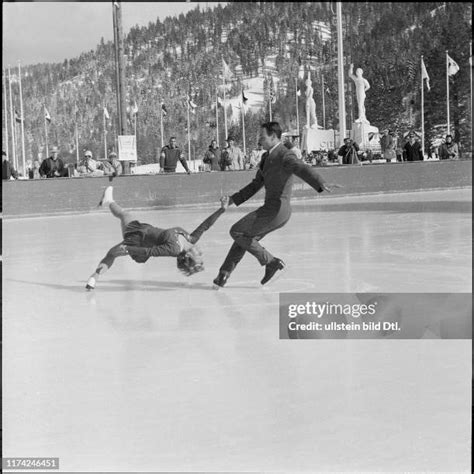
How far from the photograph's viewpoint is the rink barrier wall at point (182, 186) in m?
18.2

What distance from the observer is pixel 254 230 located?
7355 mm

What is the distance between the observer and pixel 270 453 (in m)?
3.12

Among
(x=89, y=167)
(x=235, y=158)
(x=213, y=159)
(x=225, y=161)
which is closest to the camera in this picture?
(x=89, y=167)

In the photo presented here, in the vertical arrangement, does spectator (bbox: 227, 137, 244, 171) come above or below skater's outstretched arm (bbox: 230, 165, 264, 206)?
above

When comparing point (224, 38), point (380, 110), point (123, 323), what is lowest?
point (123, 323)

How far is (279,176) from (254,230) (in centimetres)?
53

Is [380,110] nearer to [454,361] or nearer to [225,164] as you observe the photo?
[225,164]

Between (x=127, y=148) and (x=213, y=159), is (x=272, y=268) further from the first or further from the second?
(x=213, y=159)

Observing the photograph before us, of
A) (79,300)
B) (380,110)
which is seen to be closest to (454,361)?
(79,300)

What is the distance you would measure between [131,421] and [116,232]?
388 inches

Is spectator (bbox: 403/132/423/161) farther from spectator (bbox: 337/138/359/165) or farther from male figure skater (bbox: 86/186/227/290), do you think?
male figure skater (bbox: 86/186/227/290)
